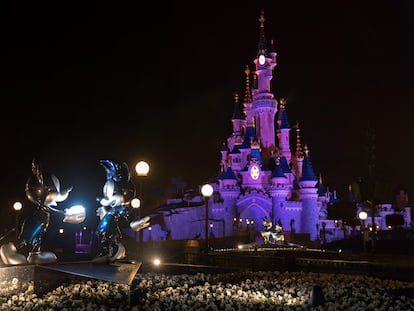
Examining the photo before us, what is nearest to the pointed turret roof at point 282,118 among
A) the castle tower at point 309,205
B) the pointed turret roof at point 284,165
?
the pointed turret roof at point 284,165

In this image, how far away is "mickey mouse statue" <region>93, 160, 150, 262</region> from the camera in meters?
13.4

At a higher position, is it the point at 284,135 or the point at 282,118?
the point at 282,118

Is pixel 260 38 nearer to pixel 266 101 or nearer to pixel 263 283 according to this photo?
pixel 266 101

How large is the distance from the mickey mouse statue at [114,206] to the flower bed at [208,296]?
51.6 inches

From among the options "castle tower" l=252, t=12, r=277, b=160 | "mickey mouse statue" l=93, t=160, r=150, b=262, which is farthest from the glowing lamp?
"castle tower" l=252, t=12, r=277, b=160

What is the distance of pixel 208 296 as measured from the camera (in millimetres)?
10688

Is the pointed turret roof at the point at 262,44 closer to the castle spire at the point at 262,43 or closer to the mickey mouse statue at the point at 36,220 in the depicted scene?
the castle spire at the point at 262,43

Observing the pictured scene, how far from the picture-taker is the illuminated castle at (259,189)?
183 feet

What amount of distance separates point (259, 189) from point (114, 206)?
144 feet

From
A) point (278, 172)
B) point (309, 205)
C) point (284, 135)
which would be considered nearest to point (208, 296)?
point (278, 172)

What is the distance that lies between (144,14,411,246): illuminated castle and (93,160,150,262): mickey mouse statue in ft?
113

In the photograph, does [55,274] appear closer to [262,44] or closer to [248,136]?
[248,136]

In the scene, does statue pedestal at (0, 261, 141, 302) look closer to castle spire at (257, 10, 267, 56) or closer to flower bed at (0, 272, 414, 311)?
flower bed at (0, 272, 414, 311)

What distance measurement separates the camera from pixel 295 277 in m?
14.5
